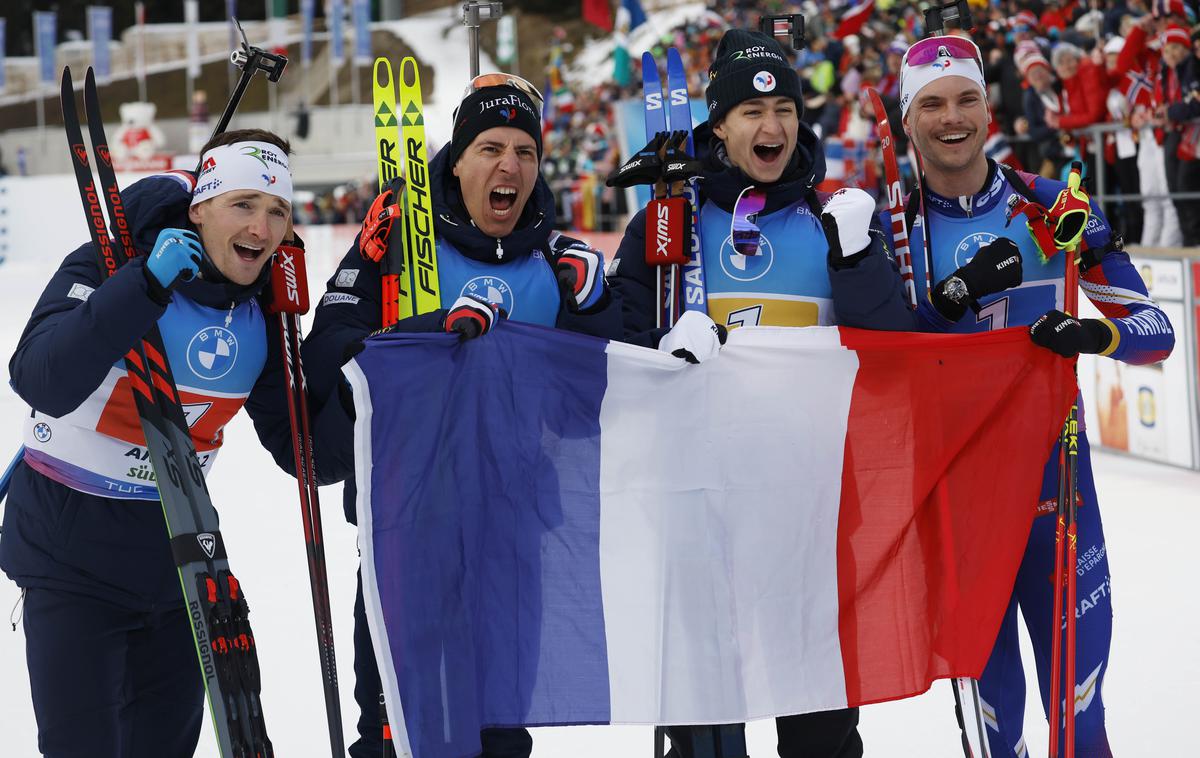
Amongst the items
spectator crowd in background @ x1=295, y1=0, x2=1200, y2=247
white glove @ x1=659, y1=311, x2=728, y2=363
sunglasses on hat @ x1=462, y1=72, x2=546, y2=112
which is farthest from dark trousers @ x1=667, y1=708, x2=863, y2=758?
spectator crowd in background @ x1=295, y1=0, x2=1200, y2=247

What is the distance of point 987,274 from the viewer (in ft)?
9.77

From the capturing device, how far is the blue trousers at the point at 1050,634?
10.3 ft

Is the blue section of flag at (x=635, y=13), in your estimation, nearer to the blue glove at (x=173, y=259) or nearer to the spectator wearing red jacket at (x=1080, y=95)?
the spectator wearing red jacket at (x=1080, y=95)

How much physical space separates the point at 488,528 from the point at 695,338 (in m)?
0.64

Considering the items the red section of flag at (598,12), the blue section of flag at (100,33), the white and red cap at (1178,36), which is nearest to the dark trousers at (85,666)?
the white and red cap at (1178,36)

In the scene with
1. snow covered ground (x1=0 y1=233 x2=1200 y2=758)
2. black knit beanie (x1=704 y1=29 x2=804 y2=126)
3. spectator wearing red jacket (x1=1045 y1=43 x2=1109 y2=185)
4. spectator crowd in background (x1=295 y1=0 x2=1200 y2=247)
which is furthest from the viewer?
spectator wearing red jacket (x1=1045 y1=43 x2=1109 y2=185)

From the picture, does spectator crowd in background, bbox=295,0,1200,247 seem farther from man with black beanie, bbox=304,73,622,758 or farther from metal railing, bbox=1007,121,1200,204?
man with black beanie, bbox=304,73,622,758

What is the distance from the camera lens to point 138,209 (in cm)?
286

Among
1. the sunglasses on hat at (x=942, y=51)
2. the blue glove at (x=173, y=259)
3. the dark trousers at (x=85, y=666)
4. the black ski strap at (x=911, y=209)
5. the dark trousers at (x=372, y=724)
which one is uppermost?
the sunglasses on hat at (x=942, y=51)

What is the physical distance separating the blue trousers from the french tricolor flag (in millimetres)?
163

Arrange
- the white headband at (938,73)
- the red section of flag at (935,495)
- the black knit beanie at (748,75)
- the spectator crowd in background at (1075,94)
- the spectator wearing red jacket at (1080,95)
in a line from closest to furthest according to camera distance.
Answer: the red section of flag at (935,495), the black knit beanie at (748,75), the white headband at (938,73), the spectator crowd in background at (1075,94), the spectator wearing red jacket at (1080,95)

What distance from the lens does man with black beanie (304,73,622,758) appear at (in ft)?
9.78

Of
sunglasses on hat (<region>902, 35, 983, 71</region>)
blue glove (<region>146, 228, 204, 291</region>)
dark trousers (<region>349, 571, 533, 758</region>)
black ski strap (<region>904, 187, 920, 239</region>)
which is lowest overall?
dark trousers (<region>349, 571, 533, 758</region>)

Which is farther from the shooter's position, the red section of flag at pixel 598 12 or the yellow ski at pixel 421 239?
the red section of flag at pixel 598 12
